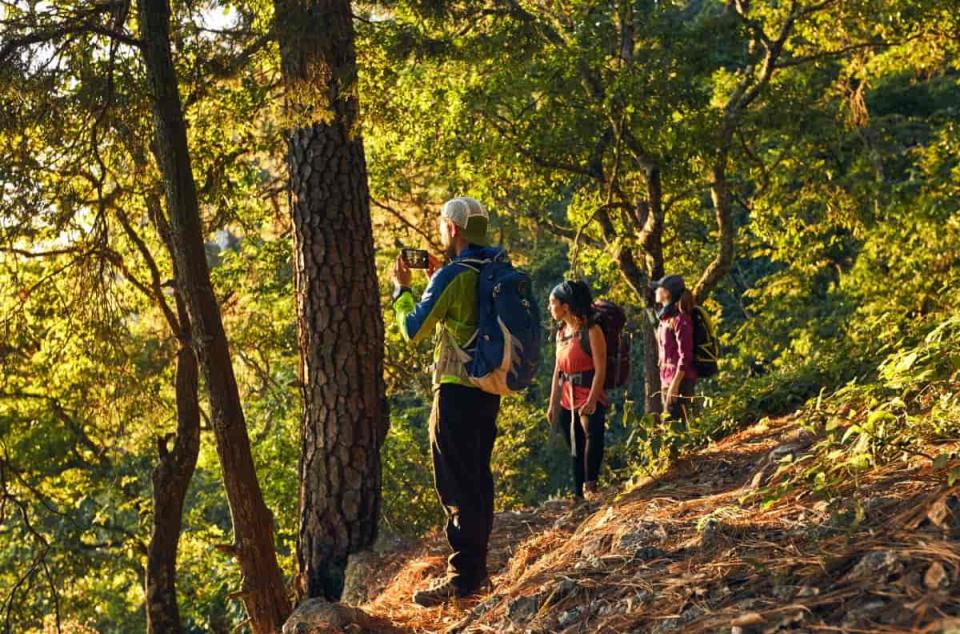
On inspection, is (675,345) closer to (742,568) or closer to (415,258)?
(415,258)

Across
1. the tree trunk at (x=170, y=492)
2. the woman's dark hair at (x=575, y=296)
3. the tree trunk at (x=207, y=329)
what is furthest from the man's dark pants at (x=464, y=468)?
the tree trunk at (x=170, y=492)

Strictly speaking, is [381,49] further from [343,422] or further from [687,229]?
[687,229]

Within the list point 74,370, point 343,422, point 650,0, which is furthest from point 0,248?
point 650,0

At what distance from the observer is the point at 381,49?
8.48 metres

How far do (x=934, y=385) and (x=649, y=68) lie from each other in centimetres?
1005

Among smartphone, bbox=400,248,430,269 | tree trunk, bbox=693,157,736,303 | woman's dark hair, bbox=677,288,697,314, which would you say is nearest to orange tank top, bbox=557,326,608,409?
woman's dark hair, bbox=677,288,697,314

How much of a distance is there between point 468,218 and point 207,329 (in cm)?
199

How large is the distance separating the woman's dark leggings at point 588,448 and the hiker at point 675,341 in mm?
671

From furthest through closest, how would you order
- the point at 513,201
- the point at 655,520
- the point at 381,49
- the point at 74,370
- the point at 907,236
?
the point at 513,201 < the point at 907,236 < the point at 74,370 < the point at 381,49 < the point at 655,520

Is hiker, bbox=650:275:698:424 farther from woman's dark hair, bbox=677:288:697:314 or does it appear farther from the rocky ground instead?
the rocky ground

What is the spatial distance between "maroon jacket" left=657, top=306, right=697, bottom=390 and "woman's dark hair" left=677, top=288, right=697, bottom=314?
41 millimetres

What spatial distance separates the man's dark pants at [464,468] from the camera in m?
5.24

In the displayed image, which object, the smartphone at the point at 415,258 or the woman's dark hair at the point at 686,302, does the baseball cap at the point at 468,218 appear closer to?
the smartphone at the point at 415,258

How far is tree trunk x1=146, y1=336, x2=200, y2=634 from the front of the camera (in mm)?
11547
